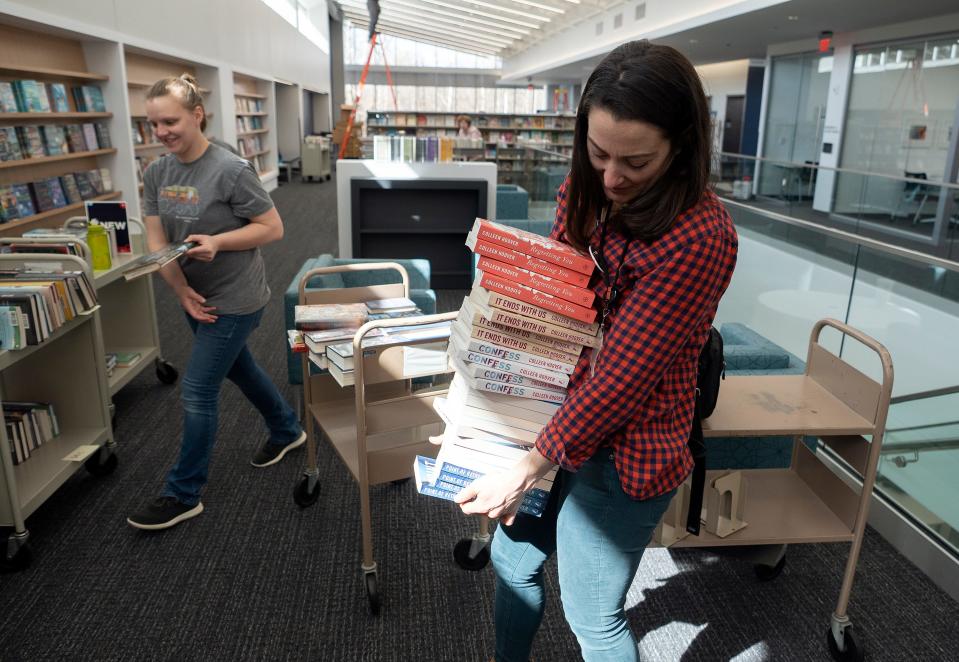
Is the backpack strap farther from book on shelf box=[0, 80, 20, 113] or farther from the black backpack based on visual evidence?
book on shelf box=[0, 80, 20, 113]

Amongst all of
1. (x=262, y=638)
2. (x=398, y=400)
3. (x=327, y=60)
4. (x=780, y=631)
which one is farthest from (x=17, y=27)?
(x=327, y=60)

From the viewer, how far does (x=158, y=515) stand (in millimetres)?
2545

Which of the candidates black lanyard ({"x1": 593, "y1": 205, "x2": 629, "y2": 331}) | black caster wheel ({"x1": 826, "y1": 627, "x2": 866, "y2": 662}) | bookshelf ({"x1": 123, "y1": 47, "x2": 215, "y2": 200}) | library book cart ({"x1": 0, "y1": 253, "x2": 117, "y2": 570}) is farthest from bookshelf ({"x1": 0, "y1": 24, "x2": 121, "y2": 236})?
black caster wheel ({"x1": 826, "y1": 627, "x2": 866, "y2": 662})

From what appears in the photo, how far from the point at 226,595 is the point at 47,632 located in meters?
0.51

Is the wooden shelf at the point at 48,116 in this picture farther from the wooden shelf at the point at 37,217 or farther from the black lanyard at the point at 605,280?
the black lanyard at the point at 605,280

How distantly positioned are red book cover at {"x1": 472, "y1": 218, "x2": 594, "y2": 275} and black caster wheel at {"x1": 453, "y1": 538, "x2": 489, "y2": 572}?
4.71 feet

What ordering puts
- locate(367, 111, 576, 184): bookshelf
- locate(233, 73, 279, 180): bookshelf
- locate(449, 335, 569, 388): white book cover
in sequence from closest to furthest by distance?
locate(449, 335, 569, 388): white book cover < locate(233, 73, 279, 180): bookshelf < locate(367, 111, 576, 184): bookshelf

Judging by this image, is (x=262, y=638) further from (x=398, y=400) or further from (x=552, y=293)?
(x=552, y=293)

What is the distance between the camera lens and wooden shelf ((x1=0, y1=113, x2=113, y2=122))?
4.94 meters

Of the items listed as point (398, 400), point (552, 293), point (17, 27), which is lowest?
point (398, 400)

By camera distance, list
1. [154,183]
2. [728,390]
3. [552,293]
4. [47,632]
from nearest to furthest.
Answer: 1. [552,293]
2. [728,390]
3. [47,632]
4. [154,183]

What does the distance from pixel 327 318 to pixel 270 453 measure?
105cm

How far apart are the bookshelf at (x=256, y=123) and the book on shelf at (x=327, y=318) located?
10.2 m

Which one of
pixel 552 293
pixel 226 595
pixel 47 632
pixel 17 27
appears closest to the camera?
pixel 552 293
